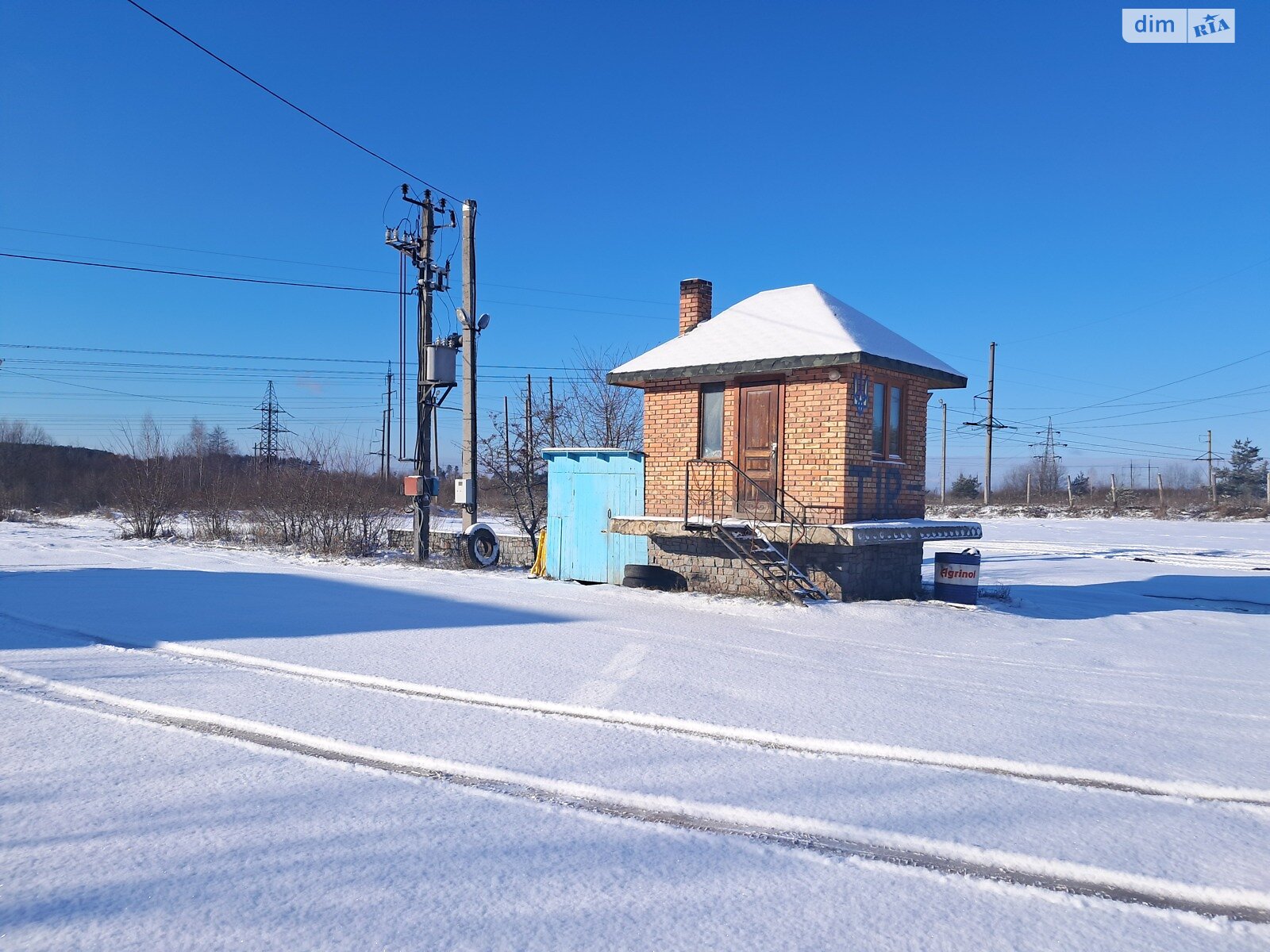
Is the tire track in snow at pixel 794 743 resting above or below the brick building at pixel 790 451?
below

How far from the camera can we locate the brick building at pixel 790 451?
39.6ft

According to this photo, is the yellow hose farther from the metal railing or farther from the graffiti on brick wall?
the graffiti on brick wall

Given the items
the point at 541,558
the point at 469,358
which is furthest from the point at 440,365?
the point at 541,558

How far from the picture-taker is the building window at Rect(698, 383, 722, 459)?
1362 centimetres

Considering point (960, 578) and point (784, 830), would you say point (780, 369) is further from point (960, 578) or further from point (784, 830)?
point (784, 830)

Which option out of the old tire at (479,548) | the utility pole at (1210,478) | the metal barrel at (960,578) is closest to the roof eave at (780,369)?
the metal barrel at (960,578)

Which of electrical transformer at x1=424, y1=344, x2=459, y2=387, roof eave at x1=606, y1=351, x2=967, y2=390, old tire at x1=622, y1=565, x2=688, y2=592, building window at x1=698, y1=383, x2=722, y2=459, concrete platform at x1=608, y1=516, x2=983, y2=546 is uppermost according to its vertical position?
electrical transformer at x1=424, y1=344, x2=459, y2=387

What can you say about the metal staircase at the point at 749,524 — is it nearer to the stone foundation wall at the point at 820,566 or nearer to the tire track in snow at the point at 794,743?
the stone foundation wall at the point at 820,566

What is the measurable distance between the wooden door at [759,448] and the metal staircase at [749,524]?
33mm

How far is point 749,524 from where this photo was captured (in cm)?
1200

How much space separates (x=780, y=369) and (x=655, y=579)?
421 cm

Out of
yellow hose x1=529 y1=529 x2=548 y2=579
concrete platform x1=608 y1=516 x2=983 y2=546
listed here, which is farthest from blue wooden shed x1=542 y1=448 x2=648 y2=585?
concrete platform x1=608 y1=516 x2=983 y2=546

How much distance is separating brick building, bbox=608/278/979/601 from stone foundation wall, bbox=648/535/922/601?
2cm

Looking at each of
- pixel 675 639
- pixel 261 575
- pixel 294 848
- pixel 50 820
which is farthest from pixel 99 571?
pixel 294 848
